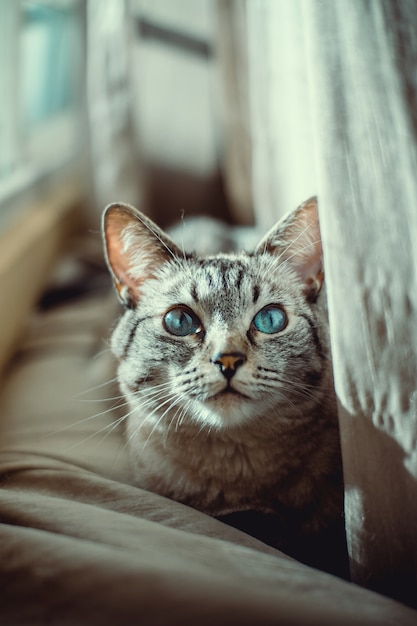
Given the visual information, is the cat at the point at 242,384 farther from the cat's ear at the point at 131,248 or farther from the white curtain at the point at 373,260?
the white curtain at the point at 373,260

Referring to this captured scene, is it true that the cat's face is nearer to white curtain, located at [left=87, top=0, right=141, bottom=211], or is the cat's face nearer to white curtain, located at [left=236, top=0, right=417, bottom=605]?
white curtain, located at [left=236, top=0, right=417, bottom=605]

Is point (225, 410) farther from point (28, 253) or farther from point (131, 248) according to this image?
point (28, 253)

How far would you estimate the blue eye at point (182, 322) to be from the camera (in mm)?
781

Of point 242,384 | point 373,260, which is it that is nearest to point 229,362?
point 242,384

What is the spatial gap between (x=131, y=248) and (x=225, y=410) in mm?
309

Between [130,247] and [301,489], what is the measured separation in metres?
0.45

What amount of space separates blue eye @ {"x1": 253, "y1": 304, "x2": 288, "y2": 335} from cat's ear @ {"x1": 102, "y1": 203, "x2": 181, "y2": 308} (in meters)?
0.18

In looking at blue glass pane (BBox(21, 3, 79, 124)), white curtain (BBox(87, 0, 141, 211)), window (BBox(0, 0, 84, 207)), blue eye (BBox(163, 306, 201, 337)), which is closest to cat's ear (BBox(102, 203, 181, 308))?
blue eye (BBox(163, 306, 201, 337))

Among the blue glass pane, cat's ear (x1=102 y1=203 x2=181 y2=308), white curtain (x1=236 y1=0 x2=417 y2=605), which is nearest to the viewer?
white curtain (x1=236 y1=0 x2=417 y2=605)

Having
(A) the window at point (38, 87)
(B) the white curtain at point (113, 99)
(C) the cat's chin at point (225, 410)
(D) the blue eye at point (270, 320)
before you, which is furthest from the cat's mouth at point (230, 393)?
(B) the white curtain at point (113, 99)

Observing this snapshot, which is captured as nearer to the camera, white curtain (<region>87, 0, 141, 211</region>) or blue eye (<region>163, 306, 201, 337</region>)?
blue eye (<region>163, 306, 201, 337</region>)

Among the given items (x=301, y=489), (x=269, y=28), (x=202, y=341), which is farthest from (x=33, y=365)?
(x=269, y=28)

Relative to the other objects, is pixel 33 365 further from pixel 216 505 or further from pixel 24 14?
pixel 24 14

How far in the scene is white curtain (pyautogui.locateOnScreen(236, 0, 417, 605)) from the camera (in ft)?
1.95
